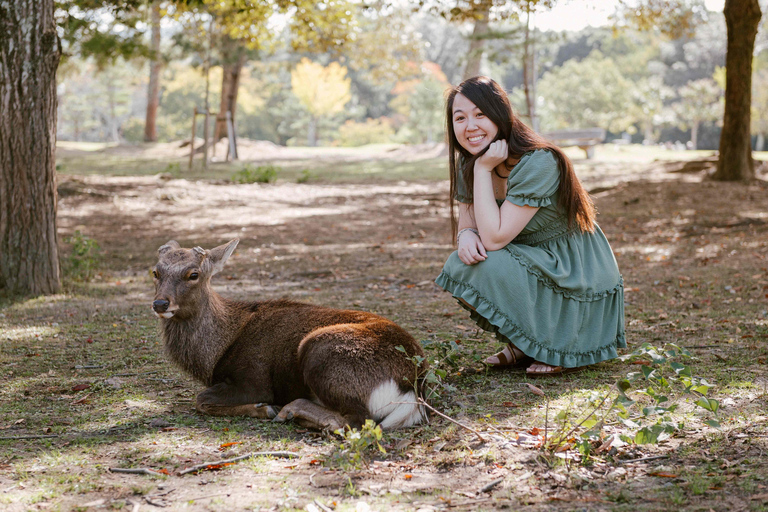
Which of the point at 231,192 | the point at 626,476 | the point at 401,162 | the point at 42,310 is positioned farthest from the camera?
the point at 401,162

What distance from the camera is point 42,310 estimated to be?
20.6 feet

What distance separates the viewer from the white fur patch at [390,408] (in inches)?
139

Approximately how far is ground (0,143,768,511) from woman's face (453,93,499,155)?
116 cm

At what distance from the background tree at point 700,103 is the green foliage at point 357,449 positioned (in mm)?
47289

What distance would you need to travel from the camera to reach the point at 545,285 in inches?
162

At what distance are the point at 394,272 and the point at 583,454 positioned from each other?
216 inches

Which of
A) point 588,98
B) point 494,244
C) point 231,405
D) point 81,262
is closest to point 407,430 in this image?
point 231,405

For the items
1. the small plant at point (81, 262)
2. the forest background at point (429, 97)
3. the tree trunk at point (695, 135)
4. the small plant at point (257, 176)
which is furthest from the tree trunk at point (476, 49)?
the tree trunk at point (695, 135)

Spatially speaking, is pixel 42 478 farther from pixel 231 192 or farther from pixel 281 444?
pixel 231 192


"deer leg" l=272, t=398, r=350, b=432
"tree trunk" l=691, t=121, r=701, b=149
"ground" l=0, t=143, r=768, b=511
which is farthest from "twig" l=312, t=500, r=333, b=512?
"tree trunk" l=691, t=121, r=701, b=149

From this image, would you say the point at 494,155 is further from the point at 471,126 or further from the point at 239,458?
the point at 239,458

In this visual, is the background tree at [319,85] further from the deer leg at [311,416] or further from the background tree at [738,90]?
the deer leg at [311,416]

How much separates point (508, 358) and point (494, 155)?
124cm

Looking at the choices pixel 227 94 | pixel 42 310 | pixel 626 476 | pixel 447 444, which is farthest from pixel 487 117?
pixel 227 94
